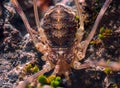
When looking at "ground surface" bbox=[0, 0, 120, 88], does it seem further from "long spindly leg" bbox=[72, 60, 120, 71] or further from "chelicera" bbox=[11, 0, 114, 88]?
"chelicera" bbox=[11, 0, 114, 88]

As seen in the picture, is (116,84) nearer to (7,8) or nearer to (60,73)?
(60,73)

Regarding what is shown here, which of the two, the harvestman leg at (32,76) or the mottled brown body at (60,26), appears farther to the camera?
the mottled brown body at (60,26)

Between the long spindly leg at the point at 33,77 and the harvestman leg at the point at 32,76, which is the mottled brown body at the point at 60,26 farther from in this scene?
the long spindly leg at the point at 33,77

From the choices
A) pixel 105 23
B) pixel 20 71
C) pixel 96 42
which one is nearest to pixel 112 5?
pixel 105 23

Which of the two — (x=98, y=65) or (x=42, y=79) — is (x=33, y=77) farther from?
(x=98, y=65)

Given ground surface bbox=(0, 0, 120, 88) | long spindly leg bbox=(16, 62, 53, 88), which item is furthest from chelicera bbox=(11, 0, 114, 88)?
ground surface bbox=(0, 0, 120, 88)

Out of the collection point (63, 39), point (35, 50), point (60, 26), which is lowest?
point (35, 50)

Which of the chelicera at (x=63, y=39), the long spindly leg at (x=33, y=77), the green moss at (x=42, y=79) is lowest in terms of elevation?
the green moss at (x=42, y=79)

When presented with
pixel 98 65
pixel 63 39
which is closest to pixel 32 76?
pixel 63 39

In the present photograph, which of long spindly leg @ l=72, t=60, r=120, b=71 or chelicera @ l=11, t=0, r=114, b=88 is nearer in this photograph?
long spindly leg @ l=72, t=60, r=120, b=71

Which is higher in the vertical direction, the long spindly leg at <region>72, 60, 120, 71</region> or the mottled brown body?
the mottled brown body

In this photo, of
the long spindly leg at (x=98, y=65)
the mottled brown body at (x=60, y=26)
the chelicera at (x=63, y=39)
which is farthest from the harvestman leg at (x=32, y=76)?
the long spindly leg at (x=98, y=65)
